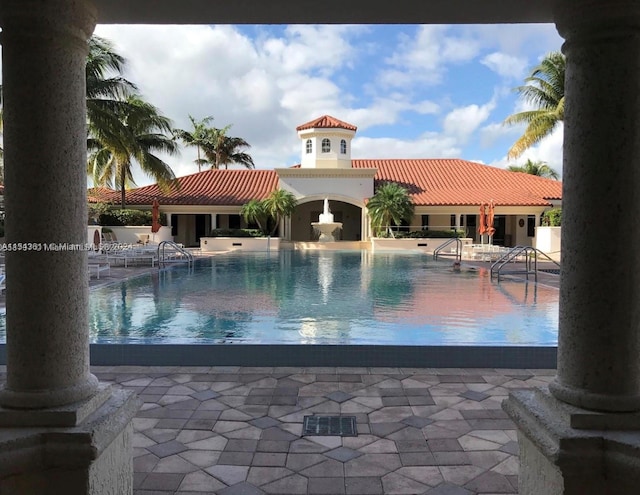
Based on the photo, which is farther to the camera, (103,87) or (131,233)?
(131,233)

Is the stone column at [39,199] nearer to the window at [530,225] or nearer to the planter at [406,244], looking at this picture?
the planter at [406,244]

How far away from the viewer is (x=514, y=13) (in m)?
2.89

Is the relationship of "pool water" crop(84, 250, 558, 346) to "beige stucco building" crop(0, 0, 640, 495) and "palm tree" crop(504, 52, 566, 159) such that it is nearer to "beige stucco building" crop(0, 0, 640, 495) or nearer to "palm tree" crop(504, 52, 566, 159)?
"beige stucco building" crop(0, 0, 640, 495)

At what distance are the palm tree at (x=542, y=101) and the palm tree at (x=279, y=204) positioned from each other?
39.1ft

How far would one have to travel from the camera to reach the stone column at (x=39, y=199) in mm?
2381

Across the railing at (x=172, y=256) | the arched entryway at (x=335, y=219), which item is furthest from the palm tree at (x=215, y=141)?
the railing at (x=172, y=256)

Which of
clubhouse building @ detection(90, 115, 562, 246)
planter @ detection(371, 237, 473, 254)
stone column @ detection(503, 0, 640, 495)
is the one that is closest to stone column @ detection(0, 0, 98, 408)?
stone column @ detection(503, 0, 640, 495)

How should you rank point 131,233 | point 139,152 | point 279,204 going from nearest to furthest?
point 139,152, point 131,233, point 279,204

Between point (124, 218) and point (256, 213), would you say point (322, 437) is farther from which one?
point (124, 218)

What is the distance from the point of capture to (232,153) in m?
45.6

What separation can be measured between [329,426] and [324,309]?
545 centimetres

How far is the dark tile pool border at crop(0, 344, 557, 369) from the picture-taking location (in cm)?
564

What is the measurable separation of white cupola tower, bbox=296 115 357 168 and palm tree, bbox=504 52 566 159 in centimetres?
1026

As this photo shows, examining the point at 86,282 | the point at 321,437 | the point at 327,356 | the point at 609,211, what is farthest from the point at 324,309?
the point at 609,211
